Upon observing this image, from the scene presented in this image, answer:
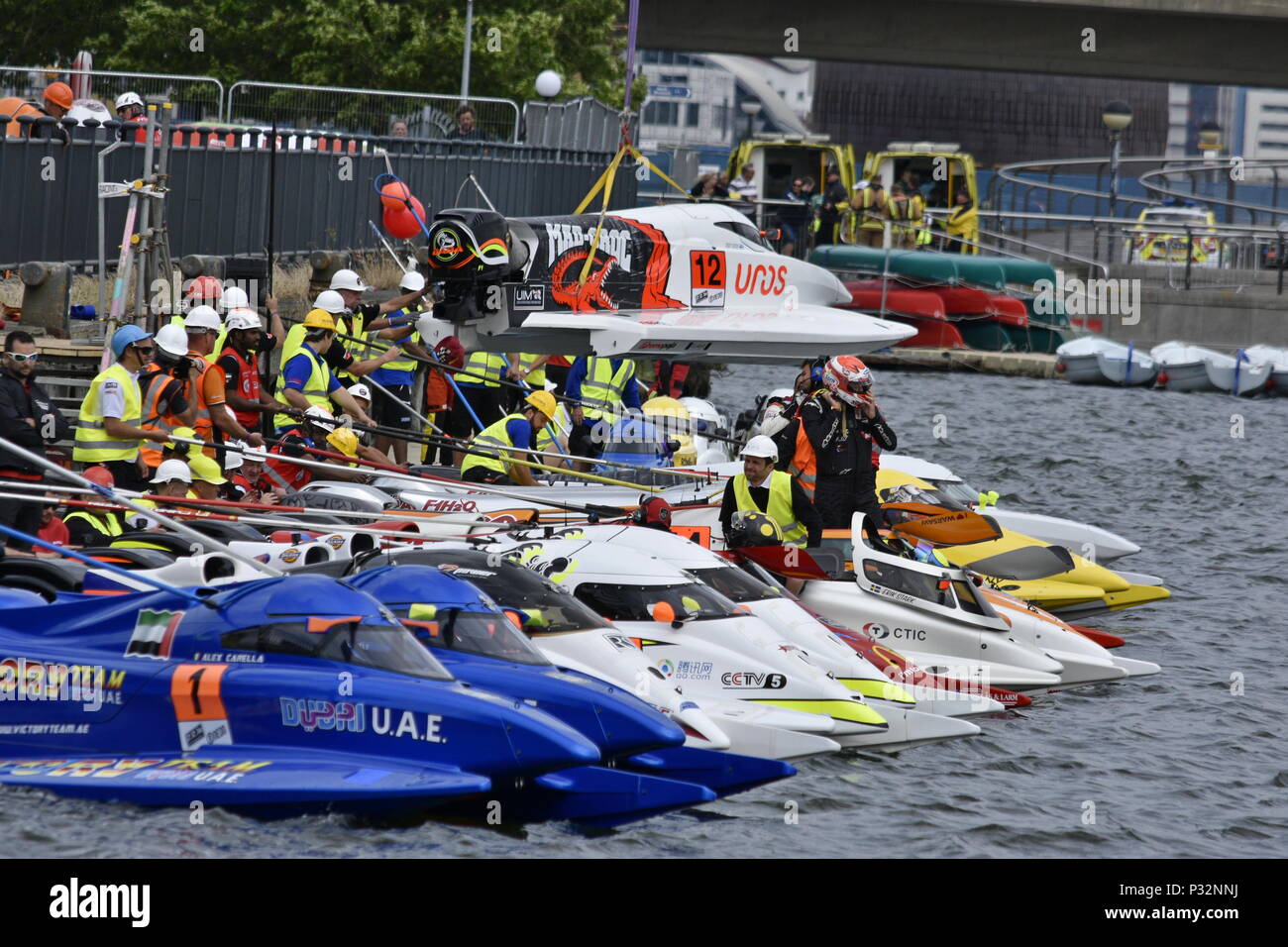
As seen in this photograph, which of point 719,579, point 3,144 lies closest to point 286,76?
point 3,144

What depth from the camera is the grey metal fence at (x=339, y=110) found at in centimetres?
2797

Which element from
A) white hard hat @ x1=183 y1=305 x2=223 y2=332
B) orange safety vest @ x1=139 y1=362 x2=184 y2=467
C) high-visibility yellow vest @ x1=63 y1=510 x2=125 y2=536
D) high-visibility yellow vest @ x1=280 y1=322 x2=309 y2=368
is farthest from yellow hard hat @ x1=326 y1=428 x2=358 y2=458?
high-visibility yellow vest @ x1=63 y1=510 x2=125 y2=536

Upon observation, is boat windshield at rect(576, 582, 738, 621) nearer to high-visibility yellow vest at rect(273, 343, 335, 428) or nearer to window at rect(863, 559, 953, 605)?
window at rect(863, 559, 953, 605)

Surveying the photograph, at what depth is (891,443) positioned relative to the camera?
628 inches

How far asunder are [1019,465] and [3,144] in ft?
54.4

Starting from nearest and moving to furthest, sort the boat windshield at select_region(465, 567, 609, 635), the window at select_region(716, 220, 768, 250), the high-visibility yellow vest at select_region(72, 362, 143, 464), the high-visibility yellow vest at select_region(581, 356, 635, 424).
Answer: the boat windshield at select_region(465, 567, 609, 635) < the high-visibility yellow vest at select_region(72, 362, 143, 464) < the window at select_region(716, 220, 768, 250) < the high-visibility yellow vest at select_region(581, 356, 635, 424)

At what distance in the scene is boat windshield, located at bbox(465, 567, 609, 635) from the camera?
1184 cm

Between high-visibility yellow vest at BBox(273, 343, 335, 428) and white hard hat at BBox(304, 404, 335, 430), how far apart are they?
138 mm

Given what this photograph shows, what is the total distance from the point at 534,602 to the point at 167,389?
3.90 meters

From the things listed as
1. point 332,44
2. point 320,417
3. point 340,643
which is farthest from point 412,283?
point 332,44

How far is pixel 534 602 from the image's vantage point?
39.1ft

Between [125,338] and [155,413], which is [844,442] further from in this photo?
[125,338]

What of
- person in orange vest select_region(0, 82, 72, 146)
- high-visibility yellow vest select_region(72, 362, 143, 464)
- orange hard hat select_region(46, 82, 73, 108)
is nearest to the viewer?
high-visibility yellow vest select_region(72, 362, 143, 464)

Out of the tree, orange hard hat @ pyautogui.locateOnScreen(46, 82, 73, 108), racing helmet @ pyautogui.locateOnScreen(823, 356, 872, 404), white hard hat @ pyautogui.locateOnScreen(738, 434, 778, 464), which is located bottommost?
white hard hat @ pyautogui.locateOnScreen(738, 434, 778, 464)
